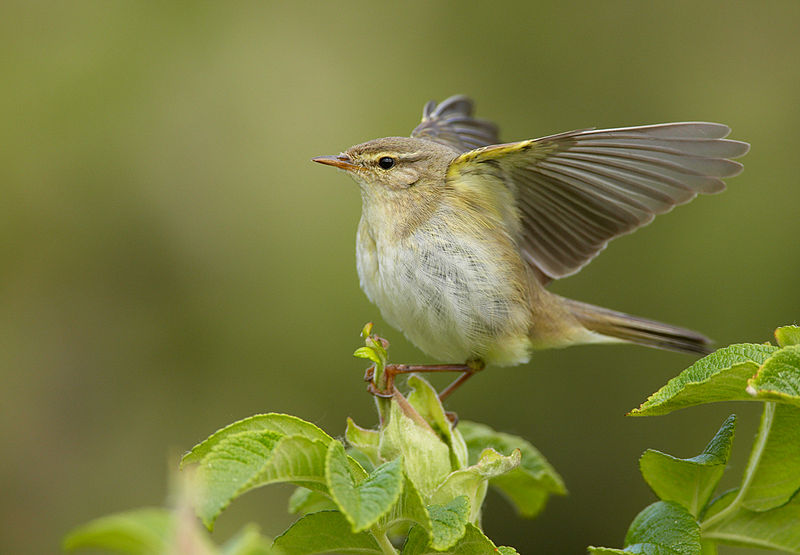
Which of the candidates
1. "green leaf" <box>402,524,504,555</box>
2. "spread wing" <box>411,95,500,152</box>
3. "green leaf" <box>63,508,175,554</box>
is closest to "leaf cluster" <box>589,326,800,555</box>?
"green leaf" <box>402,524,504,555</box>

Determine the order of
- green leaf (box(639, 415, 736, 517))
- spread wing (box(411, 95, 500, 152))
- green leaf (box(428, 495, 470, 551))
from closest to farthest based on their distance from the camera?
green leaf (box(428, 495, 470, 551)) → green leaf (box(639, 415, 736, 517)) → spread wing (box(411, 95, 500, 152))

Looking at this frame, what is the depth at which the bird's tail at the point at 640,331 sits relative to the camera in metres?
3.82

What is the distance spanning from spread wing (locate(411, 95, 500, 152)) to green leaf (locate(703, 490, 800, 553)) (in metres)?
2.80

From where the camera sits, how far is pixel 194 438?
255 inches

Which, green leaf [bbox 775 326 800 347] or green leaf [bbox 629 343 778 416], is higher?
green leaf [bbox 775 326 800 347]

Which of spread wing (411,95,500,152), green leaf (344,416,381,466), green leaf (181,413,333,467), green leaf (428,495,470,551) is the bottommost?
green leaf (344,416,381,466)

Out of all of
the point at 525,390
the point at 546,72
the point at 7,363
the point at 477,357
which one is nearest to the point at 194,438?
the point at 7,363

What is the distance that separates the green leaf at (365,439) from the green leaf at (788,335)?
0.92 metres

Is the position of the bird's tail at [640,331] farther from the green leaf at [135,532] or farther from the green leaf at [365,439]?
the green leaf at [135,532]

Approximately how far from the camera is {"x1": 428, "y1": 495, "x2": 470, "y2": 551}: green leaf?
148cm

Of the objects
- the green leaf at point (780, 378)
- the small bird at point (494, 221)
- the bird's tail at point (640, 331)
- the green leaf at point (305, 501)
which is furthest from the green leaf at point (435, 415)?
the bird's tail at point (640, 331)

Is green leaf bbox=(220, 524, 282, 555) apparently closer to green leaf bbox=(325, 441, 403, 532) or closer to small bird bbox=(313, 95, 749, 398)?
green leaf bbox=(325, 441, 403, 532)

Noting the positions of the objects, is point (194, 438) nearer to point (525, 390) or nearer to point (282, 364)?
point (282, 364)

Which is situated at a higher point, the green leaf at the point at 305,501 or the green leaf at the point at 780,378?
the green leaf at the point at 780,378
